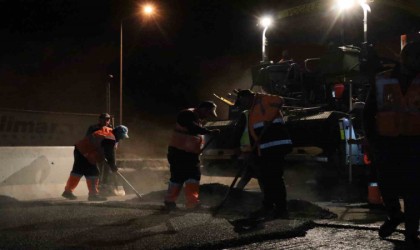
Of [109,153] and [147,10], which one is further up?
[147,10]

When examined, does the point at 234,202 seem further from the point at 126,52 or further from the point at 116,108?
the point at 126,52

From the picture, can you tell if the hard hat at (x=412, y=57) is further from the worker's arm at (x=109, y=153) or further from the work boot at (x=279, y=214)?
the worker's arm at (x=109, y=153)

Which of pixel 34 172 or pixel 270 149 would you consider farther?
pixel 34 172

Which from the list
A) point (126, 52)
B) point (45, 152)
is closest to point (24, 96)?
point (126, 52)

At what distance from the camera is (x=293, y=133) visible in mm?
7344

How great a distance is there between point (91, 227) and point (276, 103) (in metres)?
2.22

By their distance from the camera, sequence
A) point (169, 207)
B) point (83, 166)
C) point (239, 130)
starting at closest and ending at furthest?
point (239, 130)
point (169, 207)
point (83, 166)

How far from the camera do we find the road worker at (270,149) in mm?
5027

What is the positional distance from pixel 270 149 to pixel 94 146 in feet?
11.7

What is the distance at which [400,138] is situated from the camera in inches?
148

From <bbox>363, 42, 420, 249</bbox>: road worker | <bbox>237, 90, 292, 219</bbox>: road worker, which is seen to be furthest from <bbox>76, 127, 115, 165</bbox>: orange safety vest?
<bbox>363, 42, 420, 249</bbox>: road worker

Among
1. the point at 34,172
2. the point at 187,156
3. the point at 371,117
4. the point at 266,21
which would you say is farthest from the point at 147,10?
the point at 371,117

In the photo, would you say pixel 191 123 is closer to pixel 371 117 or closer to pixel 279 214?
pixel 279 214

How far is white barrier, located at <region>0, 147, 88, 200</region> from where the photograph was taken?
7805 millimetres
